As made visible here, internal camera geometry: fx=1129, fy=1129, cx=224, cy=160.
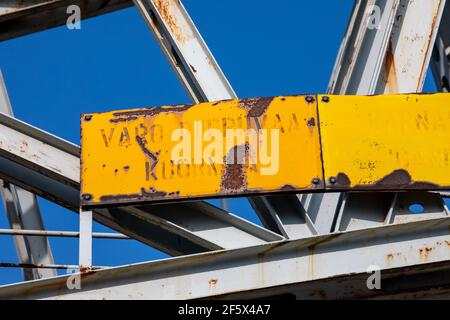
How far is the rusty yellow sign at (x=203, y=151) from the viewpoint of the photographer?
21.3ft

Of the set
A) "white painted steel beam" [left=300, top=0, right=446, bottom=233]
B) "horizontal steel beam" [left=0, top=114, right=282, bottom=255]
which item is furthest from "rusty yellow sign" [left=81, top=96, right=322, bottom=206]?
"white painted steel beam" [left=300, top=0, right=446, bottom=233]

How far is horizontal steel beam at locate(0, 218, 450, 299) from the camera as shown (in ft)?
19.9

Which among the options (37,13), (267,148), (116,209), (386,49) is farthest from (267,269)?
(37,13)

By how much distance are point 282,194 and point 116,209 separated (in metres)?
1.10

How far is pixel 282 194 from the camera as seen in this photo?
6.48 metres

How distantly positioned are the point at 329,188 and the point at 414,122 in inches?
Result: 27.7

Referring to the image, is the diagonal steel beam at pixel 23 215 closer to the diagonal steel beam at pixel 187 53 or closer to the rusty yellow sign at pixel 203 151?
the diagonal steel beam at pixel 187 53

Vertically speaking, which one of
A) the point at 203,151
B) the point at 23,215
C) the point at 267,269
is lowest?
the point at 267,269

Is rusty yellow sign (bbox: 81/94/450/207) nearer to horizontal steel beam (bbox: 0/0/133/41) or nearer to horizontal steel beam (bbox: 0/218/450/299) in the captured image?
horizontal steel beam (bbox: 0/218/450/299)

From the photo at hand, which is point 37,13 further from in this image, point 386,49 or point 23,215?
point 386,49

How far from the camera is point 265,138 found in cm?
659

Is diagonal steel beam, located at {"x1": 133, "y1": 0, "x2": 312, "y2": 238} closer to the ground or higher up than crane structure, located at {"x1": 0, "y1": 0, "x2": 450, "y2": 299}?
higher up
